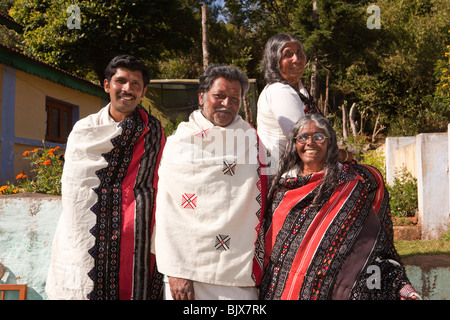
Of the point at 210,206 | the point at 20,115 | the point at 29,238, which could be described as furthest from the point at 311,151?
the point at 20,115

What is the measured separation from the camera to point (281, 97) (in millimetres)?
2850

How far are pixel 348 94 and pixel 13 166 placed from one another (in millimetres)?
13242

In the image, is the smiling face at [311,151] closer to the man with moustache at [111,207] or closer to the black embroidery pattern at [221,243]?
the black embroidery pattern at [221,243]

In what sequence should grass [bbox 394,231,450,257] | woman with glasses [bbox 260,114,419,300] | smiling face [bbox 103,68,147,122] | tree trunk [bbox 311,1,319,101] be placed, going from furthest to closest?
tree trunk [bbox 311,1,319,101] < grass [bbox 394,231,450,257] < smiling face [bbox 103,68,147,122] < woman with glasses [bbox 260,114,419,300]

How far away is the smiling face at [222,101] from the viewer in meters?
2.55

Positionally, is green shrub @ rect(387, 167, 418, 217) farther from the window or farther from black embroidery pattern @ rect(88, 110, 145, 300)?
the window

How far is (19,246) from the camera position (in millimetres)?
3770

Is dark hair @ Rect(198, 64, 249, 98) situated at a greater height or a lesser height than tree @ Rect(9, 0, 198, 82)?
lesser

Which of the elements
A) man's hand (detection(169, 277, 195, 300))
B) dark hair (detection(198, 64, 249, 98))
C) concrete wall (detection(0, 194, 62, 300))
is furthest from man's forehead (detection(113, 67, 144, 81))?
concrete wall (detection(0, 194, 62, 300))

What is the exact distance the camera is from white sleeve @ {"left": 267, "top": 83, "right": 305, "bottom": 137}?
2777mm

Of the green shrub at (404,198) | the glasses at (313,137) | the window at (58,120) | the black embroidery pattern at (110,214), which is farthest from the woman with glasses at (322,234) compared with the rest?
the window at (58,120)

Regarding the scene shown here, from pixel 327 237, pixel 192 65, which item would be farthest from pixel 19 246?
pixel 192 65
